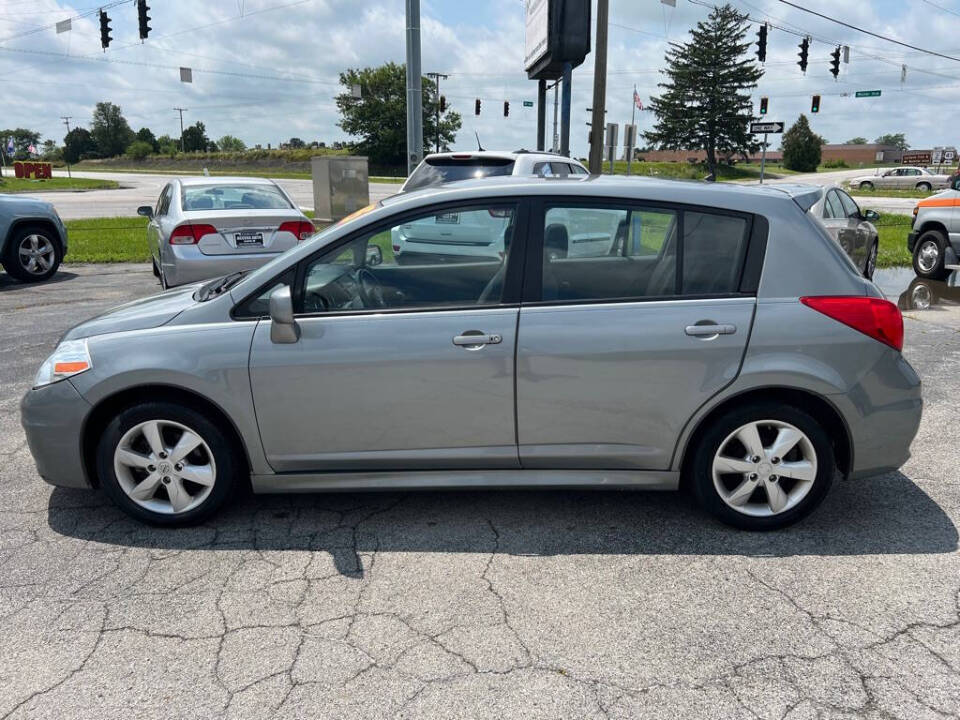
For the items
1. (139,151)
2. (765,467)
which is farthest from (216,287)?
(139,151)

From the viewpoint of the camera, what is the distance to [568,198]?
381 centimetres

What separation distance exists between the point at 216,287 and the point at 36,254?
927 cm

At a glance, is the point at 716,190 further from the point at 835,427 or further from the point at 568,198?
the point at 835,427

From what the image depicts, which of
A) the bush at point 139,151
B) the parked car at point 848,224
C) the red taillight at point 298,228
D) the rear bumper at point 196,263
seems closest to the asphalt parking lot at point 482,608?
the rear bumper at point 196,263

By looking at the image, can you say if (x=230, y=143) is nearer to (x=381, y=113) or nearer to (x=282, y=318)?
(x=381, y=113)

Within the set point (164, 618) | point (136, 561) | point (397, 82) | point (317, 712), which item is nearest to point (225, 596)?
point (164, 618)

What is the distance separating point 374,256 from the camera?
12.6ft

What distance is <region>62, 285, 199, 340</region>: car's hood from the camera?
3916 mm

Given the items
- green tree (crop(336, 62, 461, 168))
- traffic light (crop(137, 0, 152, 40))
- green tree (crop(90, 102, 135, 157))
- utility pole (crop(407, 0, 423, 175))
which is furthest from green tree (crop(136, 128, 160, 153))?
utility pole (crop(407, 0, 423, 175))

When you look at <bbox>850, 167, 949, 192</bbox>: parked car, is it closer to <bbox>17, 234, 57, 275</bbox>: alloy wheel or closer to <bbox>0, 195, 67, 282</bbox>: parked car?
<bbox>0, 195, 67, 282</bbox>: parked car

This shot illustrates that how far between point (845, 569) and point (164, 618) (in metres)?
2.90

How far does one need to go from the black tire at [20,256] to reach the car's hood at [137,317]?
884cm

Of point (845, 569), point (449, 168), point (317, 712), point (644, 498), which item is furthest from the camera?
point (449, 168)

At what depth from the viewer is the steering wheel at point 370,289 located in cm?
380
